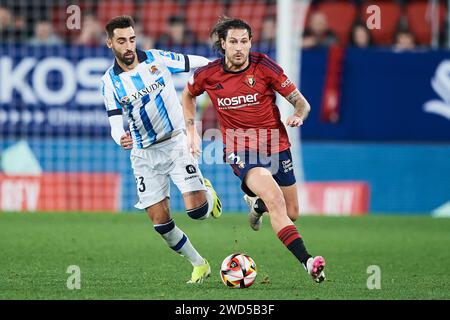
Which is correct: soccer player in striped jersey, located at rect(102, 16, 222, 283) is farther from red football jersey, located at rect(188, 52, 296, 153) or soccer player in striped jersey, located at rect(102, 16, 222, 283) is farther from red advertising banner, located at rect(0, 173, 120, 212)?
red advertising banner, located at rect(0, 173, 120, 212)

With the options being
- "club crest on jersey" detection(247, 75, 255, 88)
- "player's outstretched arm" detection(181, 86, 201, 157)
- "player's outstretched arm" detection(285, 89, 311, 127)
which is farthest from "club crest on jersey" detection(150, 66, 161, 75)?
"player's outstretched arm" detection(285, 89, 311, 127)

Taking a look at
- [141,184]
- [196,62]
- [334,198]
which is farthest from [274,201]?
[334,198]

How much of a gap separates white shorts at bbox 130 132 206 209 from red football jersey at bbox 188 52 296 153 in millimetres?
506

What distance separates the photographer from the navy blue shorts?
9.46m

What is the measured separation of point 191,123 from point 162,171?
520 millimetres

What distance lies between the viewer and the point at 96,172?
16938mm

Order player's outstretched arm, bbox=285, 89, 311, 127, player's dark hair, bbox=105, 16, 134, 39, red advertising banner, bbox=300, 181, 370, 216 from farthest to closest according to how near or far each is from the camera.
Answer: red advertising banner, bbox=300, 181, 370, 216
player's dark hair, bbox=105, 16, 134, 39
player's outstretched arm, bbox=285, 89, 311, 127

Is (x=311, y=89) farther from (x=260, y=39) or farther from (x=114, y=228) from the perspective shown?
(x=114, y=228)

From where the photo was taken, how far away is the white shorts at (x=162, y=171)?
32.5 ft

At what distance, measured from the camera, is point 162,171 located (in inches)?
393

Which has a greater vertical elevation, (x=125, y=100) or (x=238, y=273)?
(x=125, y=100)

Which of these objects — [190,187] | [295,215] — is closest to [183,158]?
[190,187]

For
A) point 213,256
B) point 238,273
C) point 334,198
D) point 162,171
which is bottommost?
point 334,198

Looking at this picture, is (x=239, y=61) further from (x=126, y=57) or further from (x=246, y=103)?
(x=126, y=57)
